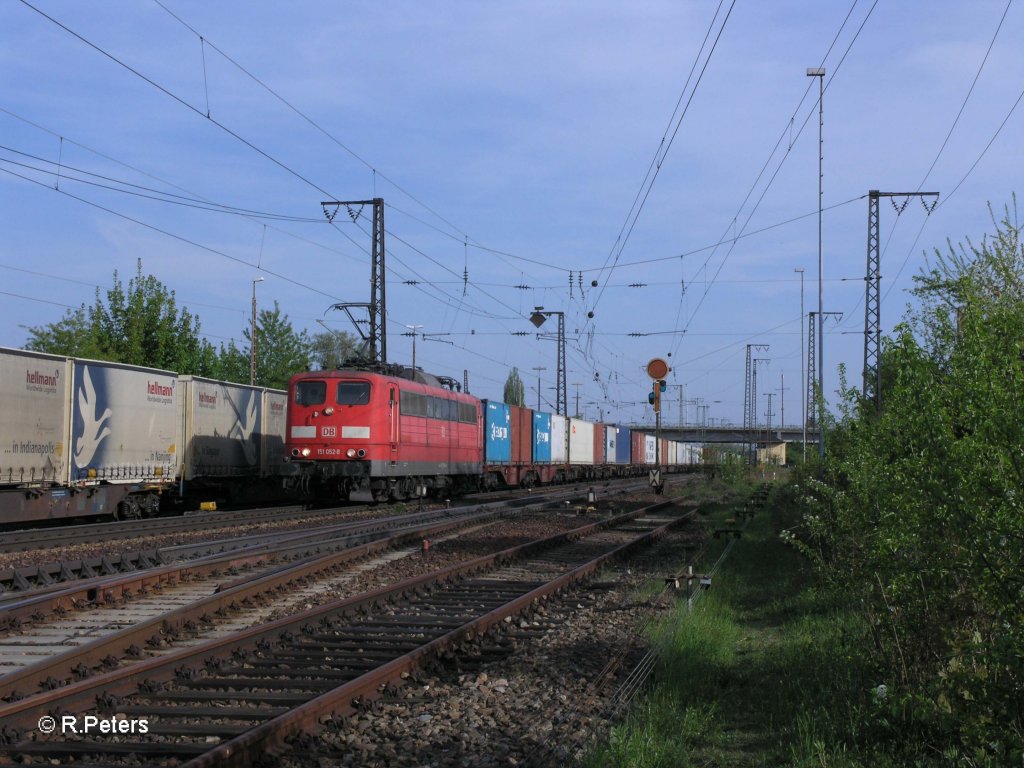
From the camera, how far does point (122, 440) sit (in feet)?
72.8

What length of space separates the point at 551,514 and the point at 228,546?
10993mm

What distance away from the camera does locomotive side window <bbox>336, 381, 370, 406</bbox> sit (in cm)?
2442

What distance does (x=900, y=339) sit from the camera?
579 cm

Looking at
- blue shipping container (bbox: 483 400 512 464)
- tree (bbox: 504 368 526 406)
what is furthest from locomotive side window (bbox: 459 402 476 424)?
tree (bbox: 504 368 526 406)

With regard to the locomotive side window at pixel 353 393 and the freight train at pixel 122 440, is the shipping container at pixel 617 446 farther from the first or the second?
the locomotive side window at pixel 353 393

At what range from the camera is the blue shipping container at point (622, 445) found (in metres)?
61.4

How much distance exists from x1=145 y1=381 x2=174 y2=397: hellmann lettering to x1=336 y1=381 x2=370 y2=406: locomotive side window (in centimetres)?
426

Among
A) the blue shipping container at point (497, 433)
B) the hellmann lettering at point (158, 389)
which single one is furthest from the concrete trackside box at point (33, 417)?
the blue shipping container at point (497, 433)

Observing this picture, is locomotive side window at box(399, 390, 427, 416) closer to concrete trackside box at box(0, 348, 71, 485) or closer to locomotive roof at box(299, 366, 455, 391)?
locomotive roof at box(299, 366, 455, 391)

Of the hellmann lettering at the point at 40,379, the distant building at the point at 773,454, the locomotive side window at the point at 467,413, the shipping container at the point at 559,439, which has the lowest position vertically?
the distant building at the point at 773,454

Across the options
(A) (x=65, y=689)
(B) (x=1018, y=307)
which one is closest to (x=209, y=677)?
(A) (x=65, y=689)

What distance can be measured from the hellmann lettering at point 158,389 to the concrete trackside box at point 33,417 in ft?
10.9

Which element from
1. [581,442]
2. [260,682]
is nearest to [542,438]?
[581,442]

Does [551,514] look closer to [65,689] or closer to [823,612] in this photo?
[823,612]
